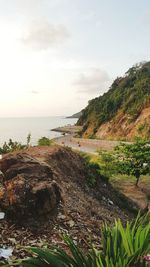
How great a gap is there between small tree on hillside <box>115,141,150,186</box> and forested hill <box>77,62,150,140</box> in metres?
35.6

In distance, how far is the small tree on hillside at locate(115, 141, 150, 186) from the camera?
647 inches

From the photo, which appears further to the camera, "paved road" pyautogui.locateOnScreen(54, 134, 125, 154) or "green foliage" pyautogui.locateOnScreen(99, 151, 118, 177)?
"paved road" pyautogui.locateOnScreen(54, 134, 125, 154)

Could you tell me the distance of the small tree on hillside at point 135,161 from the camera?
16422 millimetres

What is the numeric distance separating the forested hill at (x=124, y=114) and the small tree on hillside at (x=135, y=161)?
35604 mm

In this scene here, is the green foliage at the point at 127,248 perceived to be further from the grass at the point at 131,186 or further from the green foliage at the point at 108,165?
the green foliage at the point at 108,165

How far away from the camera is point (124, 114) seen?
64500mm

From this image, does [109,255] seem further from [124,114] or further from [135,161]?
[124,114]

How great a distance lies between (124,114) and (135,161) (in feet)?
158

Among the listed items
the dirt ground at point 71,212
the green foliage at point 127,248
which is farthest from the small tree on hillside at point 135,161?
the green foliage at point 127,248

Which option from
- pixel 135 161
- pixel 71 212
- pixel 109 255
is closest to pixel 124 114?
pixel 135 161

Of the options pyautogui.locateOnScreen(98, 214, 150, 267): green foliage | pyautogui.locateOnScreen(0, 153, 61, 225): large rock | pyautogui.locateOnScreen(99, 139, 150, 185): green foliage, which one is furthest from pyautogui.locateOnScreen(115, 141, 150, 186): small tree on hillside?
pyautogui.locateOnScreen(98, 214, 150, 267): green foliage

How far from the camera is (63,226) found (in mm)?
7258

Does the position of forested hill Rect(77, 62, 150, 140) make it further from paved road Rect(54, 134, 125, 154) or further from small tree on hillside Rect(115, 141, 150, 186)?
small tree on hillside Rect(115, 141, 150, 186)

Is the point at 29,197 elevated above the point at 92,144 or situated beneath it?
elevated above
